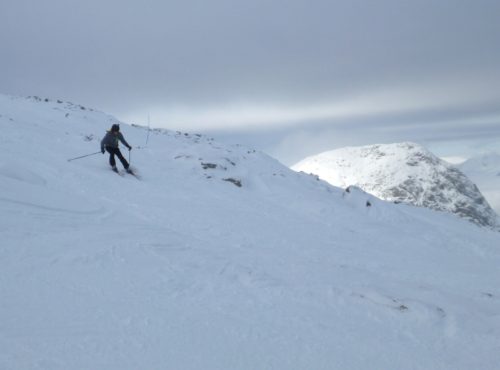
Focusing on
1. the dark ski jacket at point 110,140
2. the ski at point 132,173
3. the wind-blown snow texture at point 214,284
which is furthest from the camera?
the ski at point 132,173

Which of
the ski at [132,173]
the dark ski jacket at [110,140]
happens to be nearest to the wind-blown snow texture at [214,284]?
the ski at [132,173]

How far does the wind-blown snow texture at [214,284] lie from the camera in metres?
4.53

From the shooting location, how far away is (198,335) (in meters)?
4.82

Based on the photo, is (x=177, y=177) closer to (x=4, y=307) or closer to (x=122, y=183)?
(x=122, y=183)

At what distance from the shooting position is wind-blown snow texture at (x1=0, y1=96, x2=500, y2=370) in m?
4.53

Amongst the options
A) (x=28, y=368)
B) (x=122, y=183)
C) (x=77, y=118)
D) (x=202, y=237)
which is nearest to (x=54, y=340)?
(x=28, y=368)

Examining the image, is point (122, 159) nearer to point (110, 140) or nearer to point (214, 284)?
point (110, 140)

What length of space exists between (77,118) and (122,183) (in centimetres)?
1525

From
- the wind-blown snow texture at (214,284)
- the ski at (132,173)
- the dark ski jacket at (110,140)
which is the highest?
the dark ski jacket at (110,140)

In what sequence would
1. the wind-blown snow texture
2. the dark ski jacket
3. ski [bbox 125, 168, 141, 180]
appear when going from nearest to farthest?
the wind-blown snow texture < the dark ski jacket < ski [bbox 125, 168, 141, 180]

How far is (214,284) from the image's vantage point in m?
6.48

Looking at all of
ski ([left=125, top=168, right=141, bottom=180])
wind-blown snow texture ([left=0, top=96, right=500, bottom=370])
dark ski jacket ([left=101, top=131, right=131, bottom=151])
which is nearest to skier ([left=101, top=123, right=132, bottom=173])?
dark ski jacket ([left=101, top=131, right=131, bottom=151])

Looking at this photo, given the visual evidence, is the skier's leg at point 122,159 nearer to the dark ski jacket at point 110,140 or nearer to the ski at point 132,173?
the ski at point 132,173

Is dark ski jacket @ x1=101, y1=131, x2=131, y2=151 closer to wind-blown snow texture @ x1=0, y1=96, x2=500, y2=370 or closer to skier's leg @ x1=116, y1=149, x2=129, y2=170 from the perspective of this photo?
skier's leg @ x1=116, y1=149, x2=129, y2=170
